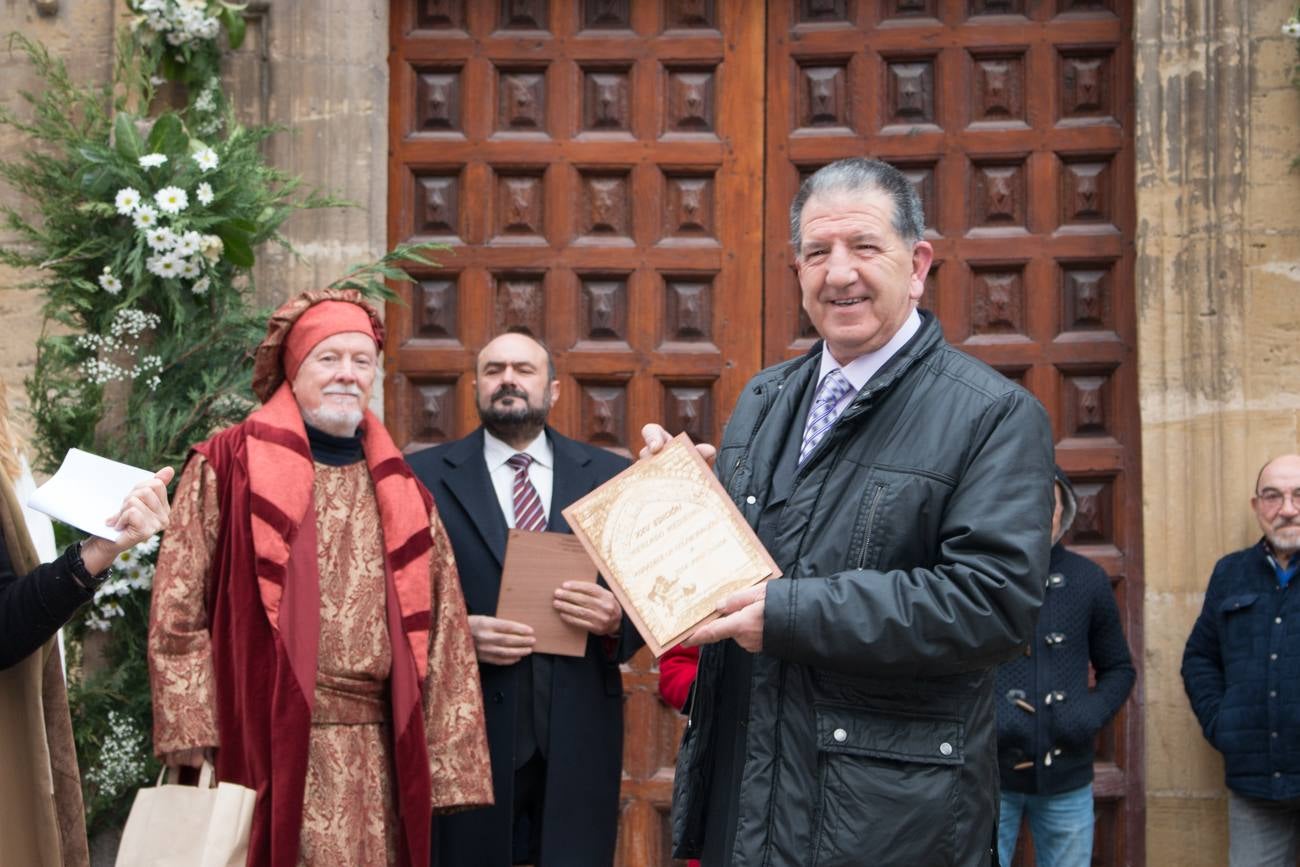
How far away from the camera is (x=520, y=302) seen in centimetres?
633

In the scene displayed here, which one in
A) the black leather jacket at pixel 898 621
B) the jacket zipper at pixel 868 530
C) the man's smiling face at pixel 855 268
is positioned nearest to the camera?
the black leather jacket at pixel 898 621

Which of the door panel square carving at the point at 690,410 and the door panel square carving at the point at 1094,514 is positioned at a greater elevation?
the door panel square carving at the point at 690,410

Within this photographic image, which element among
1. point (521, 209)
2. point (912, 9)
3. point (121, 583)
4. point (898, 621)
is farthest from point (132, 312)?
point (898, 621)

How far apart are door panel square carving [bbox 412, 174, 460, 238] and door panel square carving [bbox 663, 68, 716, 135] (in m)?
0.88

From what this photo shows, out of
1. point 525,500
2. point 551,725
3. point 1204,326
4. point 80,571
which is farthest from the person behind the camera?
point 1204,326

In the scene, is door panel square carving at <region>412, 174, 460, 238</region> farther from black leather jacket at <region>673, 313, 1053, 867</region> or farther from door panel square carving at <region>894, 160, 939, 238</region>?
black leather jacket at <region>673, 313, 1053, 867</region>

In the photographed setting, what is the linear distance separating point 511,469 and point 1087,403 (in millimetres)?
2320

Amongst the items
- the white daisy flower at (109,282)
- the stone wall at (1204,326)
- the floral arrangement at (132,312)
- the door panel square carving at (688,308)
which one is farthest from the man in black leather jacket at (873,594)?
the door panel square carving at (688,308)

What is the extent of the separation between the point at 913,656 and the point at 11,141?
4743 mm

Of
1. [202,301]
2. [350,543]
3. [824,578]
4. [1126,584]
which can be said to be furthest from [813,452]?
[1126,584]

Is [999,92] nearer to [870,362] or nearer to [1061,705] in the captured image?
[1061,705]

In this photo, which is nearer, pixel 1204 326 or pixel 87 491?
pixel 87 491

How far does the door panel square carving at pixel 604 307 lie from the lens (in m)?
6.31

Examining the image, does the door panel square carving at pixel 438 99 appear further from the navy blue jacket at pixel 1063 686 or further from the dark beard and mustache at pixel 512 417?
the navy blue jacket at pixel 1063 686
